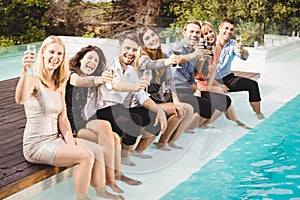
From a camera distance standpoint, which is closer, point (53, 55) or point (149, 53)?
point (53, 55)

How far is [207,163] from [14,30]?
11854 mm

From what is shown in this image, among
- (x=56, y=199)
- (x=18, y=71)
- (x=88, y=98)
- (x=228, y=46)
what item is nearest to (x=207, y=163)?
(x=88, y=98)

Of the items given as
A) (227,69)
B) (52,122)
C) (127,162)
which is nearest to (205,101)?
(227,69)

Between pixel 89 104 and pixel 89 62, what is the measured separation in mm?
366

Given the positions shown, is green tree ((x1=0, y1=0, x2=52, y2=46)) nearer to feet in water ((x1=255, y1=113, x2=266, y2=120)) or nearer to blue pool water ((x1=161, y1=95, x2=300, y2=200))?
feet in water ((x1=255, y1=113, x2=266, y2=120))

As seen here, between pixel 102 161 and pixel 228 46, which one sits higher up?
pixel 228 46

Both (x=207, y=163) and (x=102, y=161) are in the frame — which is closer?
(x=102, y=161)

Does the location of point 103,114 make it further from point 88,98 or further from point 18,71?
A: point 18,71

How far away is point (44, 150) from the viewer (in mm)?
3531

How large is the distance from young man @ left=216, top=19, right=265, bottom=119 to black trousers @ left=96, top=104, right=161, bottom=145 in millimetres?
1955

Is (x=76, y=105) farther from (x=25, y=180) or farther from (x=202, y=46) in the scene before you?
(x=202, y=46)

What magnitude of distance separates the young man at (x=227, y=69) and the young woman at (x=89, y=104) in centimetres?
239

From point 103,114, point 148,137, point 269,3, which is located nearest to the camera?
point 103,114

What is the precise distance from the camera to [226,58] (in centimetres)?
624
